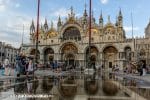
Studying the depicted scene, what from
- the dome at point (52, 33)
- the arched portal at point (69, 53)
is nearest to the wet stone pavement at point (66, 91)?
the arched portal at point (69, 53)

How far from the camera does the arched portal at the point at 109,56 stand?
69781 mm

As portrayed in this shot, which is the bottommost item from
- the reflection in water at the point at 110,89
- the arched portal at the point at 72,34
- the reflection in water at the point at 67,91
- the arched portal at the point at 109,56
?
the reflection in water at the point at 110,89

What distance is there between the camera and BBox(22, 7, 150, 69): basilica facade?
2672 inches

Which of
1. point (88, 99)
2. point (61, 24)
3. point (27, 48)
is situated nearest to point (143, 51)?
point (61, 24)

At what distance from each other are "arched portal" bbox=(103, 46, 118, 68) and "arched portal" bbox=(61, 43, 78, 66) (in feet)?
28.6

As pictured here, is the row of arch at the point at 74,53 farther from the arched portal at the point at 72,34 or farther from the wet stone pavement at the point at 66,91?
the wet stone pavement at the point at 66,91

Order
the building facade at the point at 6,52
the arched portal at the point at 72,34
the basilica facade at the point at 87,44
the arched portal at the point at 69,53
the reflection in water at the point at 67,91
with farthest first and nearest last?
the building facade at the point at 6,52, the arched portal at the point at 72,34, the arched portal at the point at 69,53, the basilica facade at the point at 87,44, the reflection in water at the point at 67,91

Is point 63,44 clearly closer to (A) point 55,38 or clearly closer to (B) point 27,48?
(A) point 55,38

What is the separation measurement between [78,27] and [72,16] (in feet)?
13.1

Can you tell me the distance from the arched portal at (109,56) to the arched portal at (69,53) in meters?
8.73

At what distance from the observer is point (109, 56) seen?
231 feet

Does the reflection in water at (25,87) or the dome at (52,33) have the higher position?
the dome at (52,33)

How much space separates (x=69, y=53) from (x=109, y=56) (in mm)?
11770

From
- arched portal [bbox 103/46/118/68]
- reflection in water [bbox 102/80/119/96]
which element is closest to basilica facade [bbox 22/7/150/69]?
arched portal [bbox 103/46/118/68]
